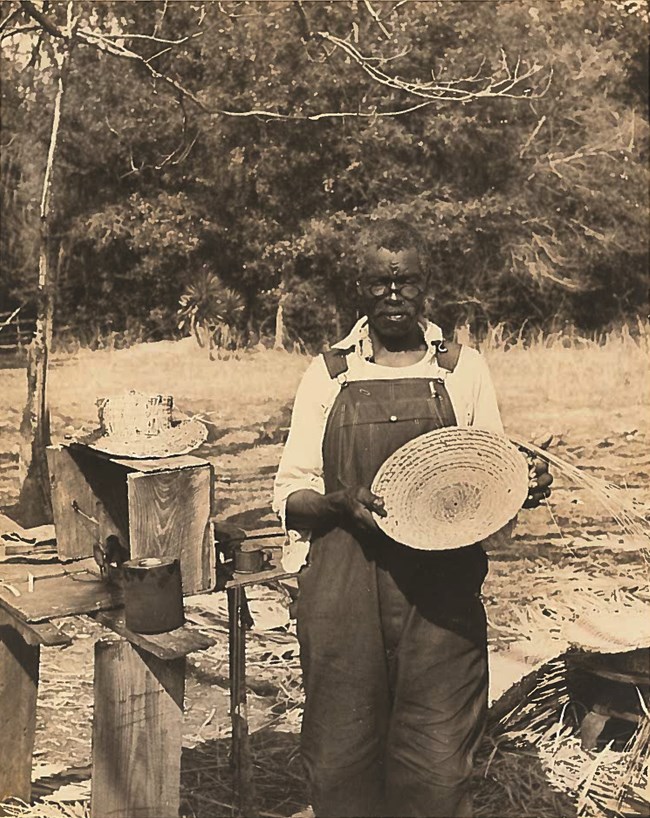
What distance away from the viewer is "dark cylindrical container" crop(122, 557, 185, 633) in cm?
215

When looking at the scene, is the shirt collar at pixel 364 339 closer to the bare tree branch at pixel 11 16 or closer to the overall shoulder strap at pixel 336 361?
the overall shoulder strap at pixel 336 361

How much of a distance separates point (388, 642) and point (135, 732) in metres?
0.61

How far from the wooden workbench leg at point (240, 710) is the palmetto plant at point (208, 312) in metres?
1.13

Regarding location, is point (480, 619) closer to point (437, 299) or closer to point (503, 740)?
point (503, 740)

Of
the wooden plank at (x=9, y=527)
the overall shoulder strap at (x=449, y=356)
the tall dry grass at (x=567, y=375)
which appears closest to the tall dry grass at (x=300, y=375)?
the tall dry grass at (x=567, y=375)

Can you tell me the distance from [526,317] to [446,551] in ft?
6.46

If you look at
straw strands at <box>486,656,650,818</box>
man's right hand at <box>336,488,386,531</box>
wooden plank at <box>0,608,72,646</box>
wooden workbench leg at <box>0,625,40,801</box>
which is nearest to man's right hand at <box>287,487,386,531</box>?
man's right hand at <box>336,488,386,531</box>

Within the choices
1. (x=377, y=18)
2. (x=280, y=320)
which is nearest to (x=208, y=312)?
(x=280, y=320)

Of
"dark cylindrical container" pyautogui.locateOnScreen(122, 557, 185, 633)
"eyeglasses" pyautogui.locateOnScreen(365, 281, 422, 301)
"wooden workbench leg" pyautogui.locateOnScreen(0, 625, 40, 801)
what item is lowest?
"wooden workbench leg" pyautogui.locateOnScreen(0, 625, 40, 801)

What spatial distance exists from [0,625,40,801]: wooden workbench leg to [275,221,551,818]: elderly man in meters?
0.86

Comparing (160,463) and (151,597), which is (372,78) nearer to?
(160,463)

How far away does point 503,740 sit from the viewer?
302cm

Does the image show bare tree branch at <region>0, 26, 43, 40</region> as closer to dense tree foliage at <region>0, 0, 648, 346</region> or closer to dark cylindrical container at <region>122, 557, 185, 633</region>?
dense tree foliage at <region>0, 0, 648, 346</region>

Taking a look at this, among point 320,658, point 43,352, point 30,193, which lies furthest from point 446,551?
point 30,193
